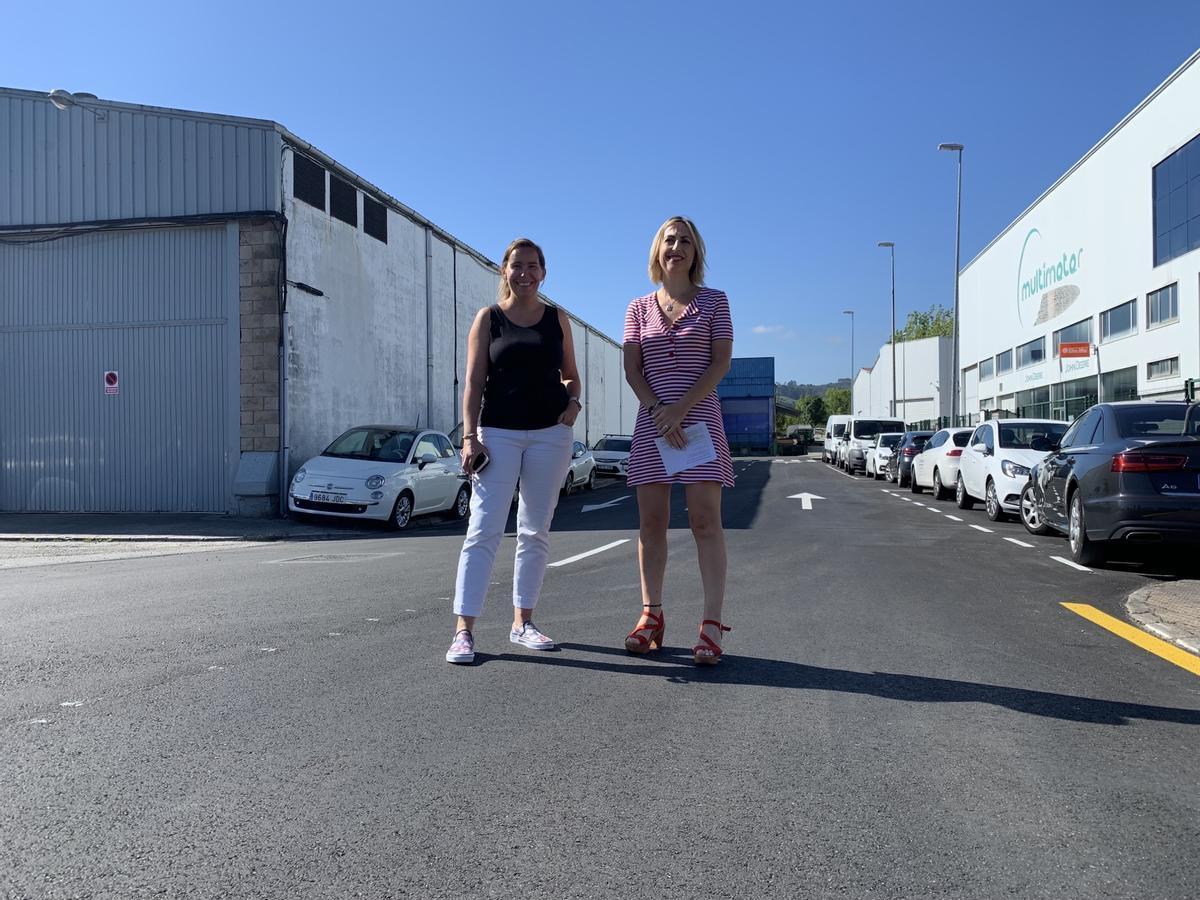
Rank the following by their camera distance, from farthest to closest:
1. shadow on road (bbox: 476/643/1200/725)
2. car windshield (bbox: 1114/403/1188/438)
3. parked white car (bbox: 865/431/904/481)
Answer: parked white car (bbox: 865/431/904/481)
car windshield (bbox: 1114/403/1188/438)
shadow on road (bbox: 476/643/1200/725)

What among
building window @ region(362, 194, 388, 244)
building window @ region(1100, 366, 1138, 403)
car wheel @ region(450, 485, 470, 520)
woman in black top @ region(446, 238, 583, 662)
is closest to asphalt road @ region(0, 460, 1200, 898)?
woman in black top @ region(446, 238, 583, 662)

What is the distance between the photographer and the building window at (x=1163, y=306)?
2750 centimetres

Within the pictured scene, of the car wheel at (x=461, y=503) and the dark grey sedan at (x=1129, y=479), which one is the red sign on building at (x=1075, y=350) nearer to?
the dark grey sedan at (x=1129, y=479)

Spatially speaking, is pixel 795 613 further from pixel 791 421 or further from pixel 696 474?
pixel 791 421

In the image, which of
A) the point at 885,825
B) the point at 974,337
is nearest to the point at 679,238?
the point at 885,825

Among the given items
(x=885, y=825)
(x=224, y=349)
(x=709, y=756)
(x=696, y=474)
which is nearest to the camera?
(x=885, y=825)

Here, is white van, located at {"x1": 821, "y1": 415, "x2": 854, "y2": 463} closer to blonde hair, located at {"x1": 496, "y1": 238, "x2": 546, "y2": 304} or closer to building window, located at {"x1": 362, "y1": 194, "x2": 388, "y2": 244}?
building window, located at {"x1": 362, "y1": 194, "x2": 388, "y2": 244}

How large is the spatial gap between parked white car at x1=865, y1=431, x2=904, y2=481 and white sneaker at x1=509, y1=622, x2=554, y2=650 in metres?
23.4

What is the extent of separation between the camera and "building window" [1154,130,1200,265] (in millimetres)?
26328

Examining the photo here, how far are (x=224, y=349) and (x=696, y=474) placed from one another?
12.9m

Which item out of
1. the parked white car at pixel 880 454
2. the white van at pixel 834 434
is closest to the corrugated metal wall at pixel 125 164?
the parked white car at pixel 880 454

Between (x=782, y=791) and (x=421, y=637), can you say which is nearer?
(x=782, y=791)

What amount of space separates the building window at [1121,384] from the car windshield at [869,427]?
7.34 metres

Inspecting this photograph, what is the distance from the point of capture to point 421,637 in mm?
4824
